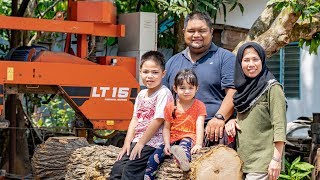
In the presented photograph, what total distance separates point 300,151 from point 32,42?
175 inches

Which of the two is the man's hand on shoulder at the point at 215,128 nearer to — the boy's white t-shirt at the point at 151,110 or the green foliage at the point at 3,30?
the boy's white t-shirt at the point at 151,110

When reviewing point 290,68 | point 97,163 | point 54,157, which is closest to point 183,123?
point 97,163

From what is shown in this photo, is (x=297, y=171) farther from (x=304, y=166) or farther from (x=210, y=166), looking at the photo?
(x=210, y=166)

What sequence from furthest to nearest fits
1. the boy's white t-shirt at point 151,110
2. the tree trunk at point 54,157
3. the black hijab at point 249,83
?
the tree trunk at point 54,157
the boy's white t-shirt at point 151,110
the black hijab at point 249,83

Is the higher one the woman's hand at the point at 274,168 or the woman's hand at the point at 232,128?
the woman's hand at the point at 232,128

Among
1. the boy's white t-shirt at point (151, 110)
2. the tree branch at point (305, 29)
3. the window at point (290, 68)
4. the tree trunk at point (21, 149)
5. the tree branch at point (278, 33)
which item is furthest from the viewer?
the window at point (290, 68)

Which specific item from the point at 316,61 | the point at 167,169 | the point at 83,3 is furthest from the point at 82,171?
the point at 316,61

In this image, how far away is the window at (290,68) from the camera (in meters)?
13.9

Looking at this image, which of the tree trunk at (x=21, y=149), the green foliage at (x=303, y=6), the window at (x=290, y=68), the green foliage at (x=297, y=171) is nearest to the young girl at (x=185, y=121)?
the green foliage at (x=303, y=6)

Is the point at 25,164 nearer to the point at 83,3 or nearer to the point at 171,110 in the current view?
the point at 83,3

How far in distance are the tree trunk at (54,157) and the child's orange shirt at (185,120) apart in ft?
7.00

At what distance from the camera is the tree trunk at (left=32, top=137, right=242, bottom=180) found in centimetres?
511

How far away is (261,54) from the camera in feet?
16.2

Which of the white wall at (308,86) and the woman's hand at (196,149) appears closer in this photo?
the woman's hand at (196,149)
